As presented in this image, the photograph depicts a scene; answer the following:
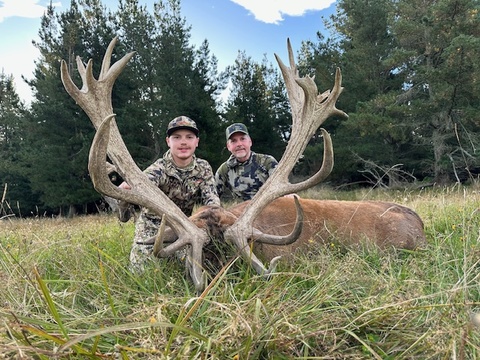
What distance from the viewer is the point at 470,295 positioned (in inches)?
81.9

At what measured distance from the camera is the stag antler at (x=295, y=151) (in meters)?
2.90

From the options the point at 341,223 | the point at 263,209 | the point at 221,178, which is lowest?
the point at 341,223

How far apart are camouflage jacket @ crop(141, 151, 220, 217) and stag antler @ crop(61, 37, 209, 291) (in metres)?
1.04

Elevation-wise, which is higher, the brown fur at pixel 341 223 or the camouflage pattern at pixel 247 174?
the camouflage pattern at pixel 247 174

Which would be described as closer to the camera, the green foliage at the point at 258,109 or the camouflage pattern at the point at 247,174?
the camouflage pattern at the point at 247,174

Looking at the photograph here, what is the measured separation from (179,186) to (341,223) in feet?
5.70

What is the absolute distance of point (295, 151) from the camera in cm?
359

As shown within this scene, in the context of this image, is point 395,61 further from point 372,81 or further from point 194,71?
point 194,71

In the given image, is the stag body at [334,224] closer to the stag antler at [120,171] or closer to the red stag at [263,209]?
the red stag at [263,209]

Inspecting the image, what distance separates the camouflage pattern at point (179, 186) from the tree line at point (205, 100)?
1534 cm

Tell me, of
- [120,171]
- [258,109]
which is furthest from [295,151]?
[258,109]

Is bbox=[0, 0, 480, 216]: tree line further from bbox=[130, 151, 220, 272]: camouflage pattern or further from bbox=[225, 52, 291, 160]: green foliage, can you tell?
bbox=[130, 151, 220, 272]: camouflage pattern

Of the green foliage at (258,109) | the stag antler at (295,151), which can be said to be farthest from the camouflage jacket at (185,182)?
the green foliage at (258,109)

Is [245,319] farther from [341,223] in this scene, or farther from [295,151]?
[341,223]
